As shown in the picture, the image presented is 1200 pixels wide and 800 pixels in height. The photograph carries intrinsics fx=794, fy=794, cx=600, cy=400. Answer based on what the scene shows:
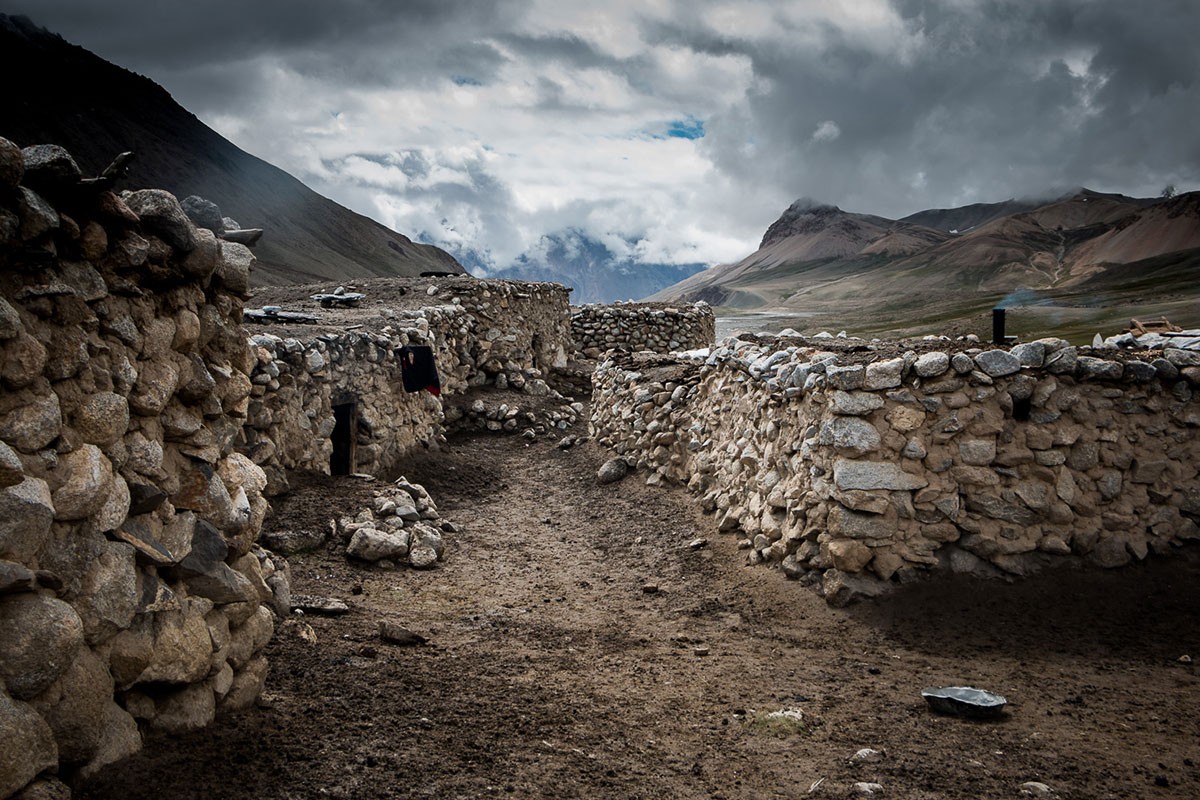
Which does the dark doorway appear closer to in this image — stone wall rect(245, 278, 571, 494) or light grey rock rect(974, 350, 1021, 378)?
stone wall rect(245, 278, 571, 494)

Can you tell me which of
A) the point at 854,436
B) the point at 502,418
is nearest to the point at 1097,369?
the point at 854,436

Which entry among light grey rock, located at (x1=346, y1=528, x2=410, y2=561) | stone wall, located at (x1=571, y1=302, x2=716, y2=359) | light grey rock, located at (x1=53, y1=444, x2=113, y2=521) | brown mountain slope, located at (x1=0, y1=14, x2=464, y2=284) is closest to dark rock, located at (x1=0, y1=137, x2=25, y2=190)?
light grey rock, located at (x1=53, y1=444, x2=113, y2=521)

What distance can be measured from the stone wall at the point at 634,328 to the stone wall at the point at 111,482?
2247 cm

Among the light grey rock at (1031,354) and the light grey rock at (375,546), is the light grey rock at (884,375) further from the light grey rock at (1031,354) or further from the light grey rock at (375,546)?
the light grey rock at (375,546)

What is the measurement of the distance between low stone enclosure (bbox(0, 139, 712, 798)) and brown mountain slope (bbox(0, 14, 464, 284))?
87159mm

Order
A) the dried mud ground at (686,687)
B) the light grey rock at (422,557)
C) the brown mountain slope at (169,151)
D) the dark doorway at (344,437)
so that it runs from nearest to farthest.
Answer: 1. the dried mud ground at (686,687)
2. the light grey rock at (422,557)
3. the dark doorway at (344,437)
4. the brown mountain slope at (169,151)

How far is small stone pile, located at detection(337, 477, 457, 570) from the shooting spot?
349 inches

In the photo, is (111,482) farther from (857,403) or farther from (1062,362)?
(1062,362)

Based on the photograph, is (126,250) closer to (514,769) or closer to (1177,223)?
(514,769)

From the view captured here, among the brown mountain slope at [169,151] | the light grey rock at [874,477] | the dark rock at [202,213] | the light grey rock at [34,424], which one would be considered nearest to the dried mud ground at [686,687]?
the light grey rock at [874,477]

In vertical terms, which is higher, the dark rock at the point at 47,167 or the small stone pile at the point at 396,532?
the dark rock at the point at 47,167

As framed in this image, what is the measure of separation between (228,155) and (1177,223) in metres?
177

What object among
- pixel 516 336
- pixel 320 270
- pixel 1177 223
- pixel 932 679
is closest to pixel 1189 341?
pixel 932 679

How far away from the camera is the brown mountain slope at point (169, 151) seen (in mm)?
100750
